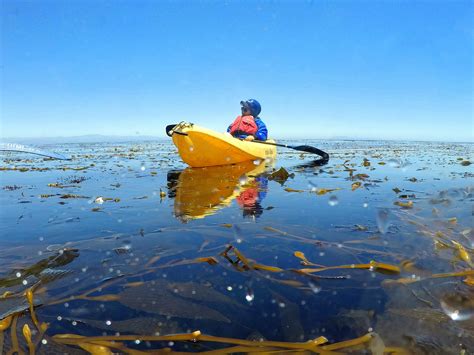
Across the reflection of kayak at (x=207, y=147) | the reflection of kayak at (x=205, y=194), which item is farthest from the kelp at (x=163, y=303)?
the reflection of kayak at (x=207, y=147)

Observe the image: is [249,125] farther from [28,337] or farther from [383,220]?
[28,337]

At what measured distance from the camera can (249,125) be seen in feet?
39.0

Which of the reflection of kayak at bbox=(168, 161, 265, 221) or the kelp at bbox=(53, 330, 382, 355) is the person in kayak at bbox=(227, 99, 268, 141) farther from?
the kelp at bbox=(53, 330, 382, 355)

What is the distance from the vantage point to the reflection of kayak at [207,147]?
8.53 metres

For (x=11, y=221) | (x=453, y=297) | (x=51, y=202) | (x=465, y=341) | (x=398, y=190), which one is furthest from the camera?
(x=398, y=190)

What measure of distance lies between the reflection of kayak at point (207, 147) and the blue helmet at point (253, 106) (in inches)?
98.5

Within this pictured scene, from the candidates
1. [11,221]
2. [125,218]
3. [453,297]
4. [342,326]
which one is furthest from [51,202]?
[453,297]

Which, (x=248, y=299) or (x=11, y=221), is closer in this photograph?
(x=248, y=299)

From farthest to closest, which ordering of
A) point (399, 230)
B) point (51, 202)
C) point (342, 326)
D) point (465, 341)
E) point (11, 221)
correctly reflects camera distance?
point (51, 202), point (11, 221), point (399, 230), point (342, 326), point (465, 341)

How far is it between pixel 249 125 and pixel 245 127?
0.18 metres

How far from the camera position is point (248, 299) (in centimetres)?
187

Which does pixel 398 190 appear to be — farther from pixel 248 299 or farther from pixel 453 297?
pixel 248 299

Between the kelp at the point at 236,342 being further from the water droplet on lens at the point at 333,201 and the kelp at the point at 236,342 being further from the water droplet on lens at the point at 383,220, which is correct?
the water droplet on lens at the point at 333,201

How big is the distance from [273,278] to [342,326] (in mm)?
650
